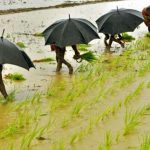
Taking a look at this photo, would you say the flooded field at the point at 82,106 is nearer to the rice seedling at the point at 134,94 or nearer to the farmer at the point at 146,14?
the rice seedling at the point at 134,94

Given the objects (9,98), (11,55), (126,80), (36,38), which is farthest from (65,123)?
(36,38)

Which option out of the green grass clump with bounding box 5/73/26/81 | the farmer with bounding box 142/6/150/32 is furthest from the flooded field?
the farmer with bounding box 142/6/150/32

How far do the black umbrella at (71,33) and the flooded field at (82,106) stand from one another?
0.73 m

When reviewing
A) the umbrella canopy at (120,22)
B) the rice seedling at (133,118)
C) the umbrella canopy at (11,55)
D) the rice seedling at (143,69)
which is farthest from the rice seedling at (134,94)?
the umbrella canopy at (120,22)

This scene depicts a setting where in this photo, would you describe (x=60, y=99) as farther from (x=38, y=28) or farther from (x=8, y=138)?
(x=38, y=28)

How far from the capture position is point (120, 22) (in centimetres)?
1230

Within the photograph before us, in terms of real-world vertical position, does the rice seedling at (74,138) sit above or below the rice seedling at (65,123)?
below

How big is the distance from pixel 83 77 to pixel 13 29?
8.43 m

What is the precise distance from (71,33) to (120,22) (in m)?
3.03

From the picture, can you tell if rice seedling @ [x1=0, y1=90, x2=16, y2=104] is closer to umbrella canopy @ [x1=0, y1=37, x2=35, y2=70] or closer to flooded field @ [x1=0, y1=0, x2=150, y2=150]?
flooded field @ [x1=0, y1=0, x2=150, y2=150]

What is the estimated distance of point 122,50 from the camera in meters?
13.0

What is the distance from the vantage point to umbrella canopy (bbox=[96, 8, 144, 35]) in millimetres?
12266

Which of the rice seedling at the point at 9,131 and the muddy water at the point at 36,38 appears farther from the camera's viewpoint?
the muddy water at the point at 36,38

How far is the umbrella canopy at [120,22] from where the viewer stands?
12.3 meters
